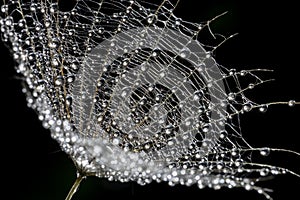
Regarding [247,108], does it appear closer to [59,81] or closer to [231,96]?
[231,96]

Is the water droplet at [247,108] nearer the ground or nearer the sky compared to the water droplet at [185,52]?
nearer the ground

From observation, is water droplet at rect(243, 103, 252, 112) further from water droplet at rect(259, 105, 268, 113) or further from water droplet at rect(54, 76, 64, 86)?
water droplet at rect(54, 76, 64, 86)

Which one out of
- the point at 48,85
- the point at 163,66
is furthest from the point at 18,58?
the point at 163,66

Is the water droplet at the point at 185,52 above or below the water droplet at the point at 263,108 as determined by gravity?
above

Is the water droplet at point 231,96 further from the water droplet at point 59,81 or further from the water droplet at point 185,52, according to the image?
the water droplet at point 59,81

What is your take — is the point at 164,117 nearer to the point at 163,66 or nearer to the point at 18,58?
the point at 163,66

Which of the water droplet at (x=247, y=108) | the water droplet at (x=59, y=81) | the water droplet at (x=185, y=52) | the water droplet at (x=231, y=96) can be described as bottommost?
the water droplet at (x=59, y=81)

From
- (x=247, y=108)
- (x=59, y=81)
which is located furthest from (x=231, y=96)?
(x=59, y=81)

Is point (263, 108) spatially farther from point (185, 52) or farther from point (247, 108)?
point (185, 52)

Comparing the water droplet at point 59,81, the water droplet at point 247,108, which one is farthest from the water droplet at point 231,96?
the water droplet at point 59,81

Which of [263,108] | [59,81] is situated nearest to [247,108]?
[263,108]

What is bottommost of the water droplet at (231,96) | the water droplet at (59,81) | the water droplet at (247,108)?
the water droplet at (59,81)

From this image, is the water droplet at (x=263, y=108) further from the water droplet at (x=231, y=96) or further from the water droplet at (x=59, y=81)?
the water droplet at (x=59, y=81)

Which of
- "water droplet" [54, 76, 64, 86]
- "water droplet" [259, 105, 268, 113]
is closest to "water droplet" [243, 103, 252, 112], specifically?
→ "water droplet" [259, 105, 268, 113]
